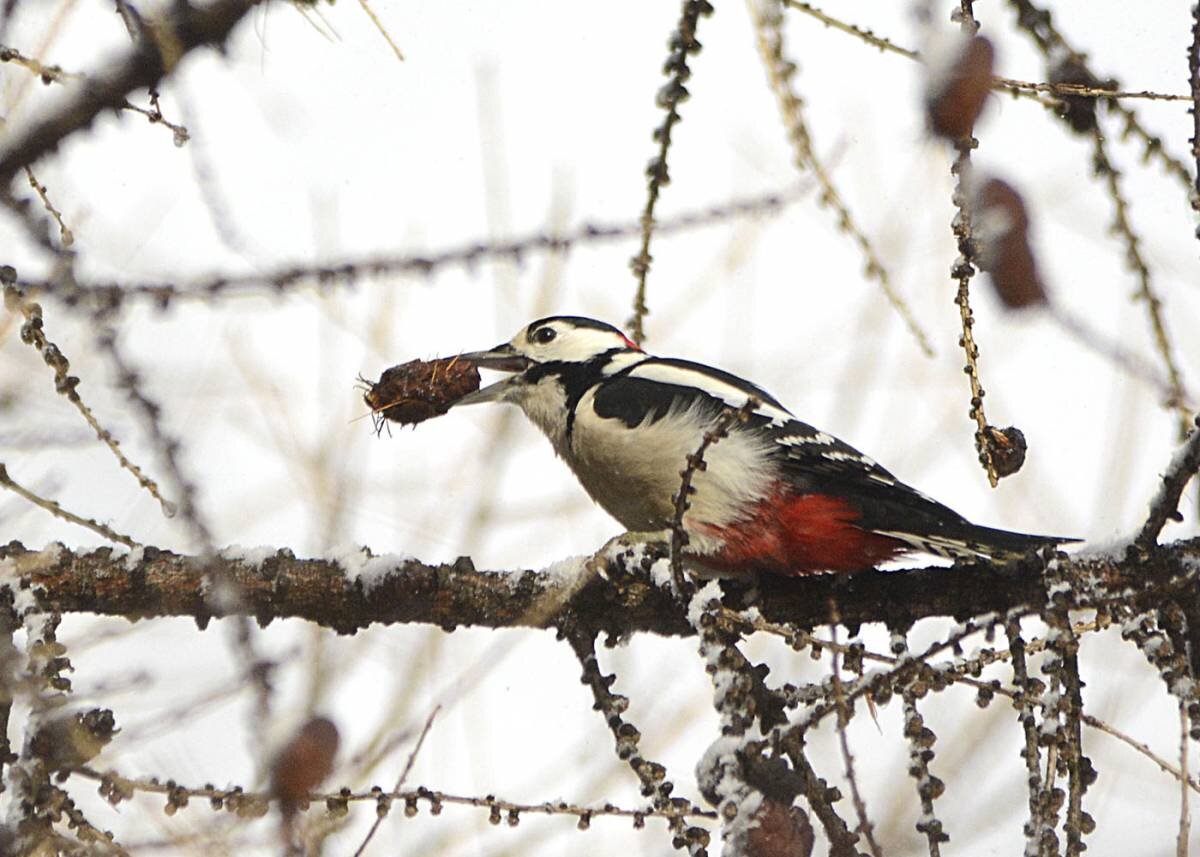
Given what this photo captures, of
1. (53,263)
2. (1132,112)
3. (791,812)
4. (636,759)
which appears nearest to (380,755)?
(636,759)

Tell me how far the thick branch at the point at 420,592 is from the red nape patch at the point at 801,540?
21 cm

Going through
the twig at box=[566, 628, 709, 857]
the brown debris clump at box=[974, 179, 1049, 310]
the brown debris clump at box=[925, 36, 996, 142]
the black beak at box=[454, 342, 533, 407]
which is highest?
the black beak at box=[454, 342, 533, 407]

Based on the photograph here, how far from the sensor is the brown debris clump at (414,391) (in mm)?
3178

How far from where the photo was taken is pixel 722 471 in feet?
10.00

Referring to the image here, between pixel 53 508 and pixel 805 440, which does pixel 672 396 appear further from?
pixel 53 508

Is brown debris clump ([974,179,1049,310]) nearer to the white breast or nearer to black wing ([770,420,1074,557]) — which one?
black wing ([770,420,1074,557])

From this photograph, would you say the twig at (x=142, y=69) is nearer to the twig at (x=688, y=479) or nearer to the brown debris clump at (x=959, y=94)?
the twig at (x=688, y=479)

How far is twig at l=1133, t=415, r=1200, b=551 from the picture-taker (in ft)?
5.67

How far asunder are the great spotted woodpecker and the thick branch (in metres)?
0.11

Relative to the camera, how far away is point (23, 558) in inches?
87.1

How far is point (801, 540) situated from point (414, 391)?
38.3 inches

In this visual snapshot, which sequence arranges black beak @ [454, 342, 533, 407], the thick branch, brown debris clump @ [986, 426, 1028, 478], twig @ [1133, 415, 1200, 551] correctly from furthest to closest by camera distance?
black beak @ [454, 342, 533, 407]
the thick branch
brown debris clump @ [986, 426, 1028, 478]
twig @ [1133, 415, 1200, 551]

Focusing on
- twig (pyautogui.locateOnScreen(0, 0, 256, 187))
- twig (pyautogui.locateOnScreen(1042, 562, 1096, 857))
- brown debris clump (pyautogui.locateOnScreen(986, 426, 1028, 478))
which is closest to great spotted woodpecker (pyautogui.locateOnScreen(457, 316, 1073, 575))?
brown debris clump (pyautogui.locateOnScreen(986, 426, 1028, 478))

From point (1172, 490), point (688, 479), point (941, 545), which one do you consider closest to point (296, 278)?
point (688, 479)
